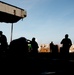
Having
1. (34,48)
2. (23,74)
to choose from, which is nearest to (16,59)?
(23,74)

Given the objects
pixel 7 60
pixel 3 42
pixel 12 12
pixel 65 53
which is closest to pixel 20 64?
pixel 7 60

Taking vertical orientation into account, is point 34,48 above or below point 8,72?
above

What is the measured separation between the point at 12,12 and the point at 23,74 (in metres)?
8.82

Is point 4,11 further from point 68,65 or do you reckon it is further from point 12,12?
point 68,65

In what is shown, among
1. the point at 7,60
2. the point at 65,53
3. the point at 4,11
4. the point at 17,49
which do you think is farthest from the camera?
the point at 4,11

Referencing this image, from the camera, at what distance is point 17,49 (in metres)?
6.70

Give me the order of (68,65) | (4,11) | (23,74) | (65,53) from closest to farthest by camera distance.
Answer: (23,74) → (68,65) → (65,53) → (4,11)

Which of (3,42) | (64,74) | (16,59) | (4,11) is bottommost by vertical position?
(64,74)

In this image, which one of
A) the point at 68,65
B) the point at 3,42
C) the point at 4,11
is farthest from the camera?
the point at 4,11

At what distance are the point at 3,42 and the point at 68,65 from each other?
416 cm

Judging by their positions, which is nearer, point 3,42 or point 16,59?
point 16,59

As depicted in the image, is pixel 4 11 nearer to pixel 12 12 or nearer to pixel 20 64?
pixel 12 12

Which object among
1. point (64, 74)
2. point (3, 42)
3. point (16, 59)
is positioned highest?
point (3, 42)

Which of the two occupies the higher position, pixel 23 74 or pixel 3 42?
pixel 3 42
